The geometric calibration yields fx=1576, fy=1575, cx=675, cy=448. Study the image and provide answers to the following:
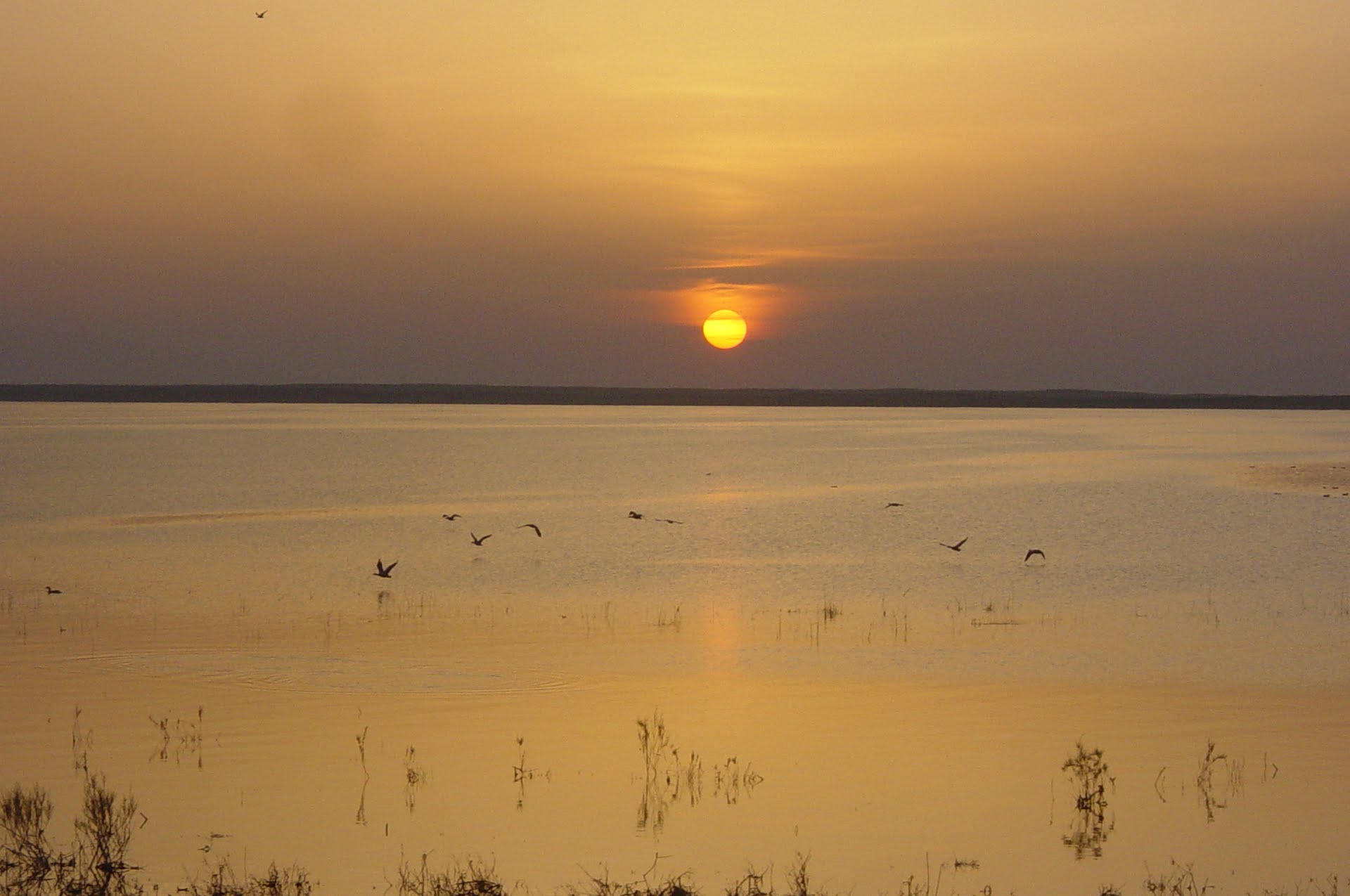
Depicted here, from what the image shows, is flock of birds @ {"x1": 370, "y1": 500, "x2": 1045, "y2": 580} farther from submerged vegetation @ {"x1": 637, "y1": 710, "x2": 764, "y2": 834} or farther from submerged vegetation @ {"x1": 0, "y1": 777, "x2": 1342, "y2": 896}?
submerged vegetation @ {"x1": 0, "y1": 777, "x2": 1342, "y2": 896}

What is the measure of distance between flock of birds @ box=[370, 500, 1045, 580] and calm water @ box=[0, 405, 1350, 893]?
40 centimetres

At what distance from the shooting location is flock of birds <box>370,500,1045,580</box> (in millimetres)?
29609

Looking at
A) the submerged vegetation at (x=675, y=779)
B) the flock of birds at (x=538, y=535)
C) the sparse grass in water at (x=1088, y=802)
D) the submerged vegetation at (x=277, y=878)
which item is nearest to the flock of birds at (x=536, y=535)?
the flock of birds at (x=538, y=535)

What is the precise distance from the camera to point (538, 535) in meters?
40.9

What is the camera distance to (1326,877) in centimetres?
1005

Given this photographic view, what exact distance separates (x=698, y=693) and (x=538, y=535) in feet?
79.4

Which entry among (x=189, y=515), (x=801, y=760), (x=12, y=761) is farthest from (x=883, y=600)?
(x=189, y=515)

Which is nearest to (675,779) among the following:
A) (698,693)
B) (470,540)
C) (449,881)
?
(449,881)

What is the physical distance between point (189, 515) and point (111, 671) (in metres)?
32.8

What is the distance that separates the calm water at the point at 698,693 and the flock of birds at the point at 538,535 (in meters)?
0.40

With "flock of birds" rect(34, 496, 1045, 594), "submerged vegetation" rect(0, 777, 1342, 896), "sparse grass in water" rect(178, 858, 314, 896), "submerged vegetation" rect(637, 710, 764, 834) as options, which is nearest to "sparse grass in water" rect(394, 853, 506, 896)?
"submerged vegetation" rect(0, 777, 1342, 896)

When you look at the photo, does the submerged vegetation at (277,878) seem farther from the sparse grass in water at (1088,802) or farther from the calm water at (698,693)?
the sparse grass in water at (1088,802)

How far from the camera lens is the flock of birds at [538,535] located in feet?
97.1

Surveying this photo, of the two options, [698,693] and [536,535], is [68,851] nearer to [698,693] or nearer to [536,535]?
[698,693]
